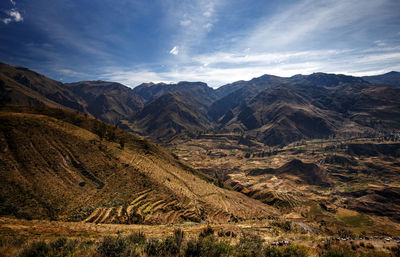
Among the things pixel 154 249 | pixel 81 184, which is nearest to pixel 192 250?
pixel 154 249

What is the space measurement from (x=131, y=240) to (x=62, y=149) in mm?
34947

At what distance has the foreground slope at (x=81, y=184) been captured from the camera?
26984mm

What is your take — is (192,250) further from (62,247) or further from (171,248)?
(62,247)

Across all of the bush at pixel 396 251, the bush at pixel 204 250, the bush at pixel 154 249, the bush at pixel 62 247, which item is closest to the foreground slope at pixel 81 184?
the bush at pixel 62 247

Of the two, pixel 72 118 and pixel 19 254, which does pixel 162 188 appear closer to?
Result: pixel 19 254

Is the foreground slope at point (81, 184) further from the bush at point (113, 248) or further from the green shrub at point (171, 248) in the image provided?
the green shrub at point (171, 248)

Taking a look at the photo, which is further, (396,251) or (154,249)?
(396,251)

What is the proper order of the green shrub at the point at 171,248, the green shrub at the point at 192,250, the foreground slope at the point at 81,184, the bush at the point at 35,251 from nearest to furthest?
1. the bush at the point at 35,251
2. the green shrub at the point at 171,248
3. the green shrub at the point at 192,250
4. the foreground slope at the point at 81,184

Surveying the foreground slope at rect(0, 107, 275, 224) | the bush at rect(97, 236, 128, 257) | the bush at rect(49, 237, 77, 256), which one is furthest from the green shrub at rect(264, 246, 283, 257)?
the foreground slope at rect(0, 107, 275, 224)

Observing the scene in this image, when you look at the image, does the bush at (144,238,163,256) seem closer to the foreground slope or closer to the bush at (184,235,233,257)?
the bush at (184,235,233,257)

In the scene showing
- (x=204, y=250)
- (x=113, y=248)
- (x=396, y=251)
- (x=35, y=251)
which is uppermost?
(x=35, y=251)

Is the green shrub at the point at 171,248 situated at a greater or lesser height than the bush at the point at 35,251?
lesser

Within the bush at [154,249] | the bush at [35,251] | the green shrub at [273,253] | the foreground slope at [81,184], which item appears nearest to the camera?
the bush at [35,251]

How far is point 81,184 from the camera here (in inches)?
1335
